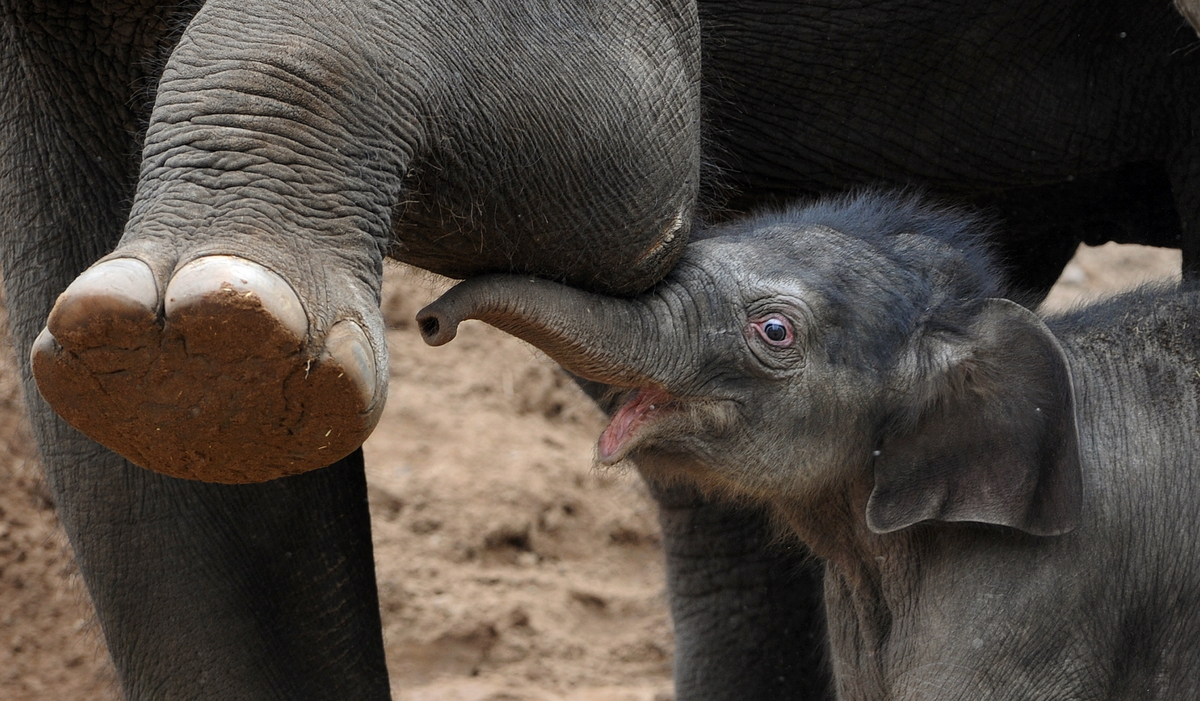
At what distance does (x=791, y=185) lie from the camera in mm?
2740

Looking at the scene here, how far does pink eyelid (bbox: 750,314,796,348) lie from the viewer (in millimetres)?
1996

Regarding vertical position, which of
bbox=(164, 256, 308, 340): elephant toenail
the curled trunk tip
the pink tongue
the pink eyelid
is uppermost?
bbox=(164, 256, 308, 340): elephant toenail

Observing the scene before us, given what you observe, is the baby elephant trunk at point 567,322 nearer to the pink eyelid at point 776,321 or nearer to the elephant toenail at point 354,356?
the pink eyelid at point 776,321

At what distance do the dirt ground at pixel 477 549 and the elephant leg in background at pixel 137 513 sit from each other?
4.54 feet

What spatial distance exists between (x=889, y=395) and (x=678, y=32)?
525 millimetres

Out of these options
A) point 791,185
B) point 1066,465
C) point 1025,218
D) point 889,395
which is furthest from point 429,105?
point 1025,218

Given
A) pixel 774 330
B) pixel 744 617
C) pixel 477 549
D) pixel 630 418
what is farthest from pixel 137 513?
pixel 477 549

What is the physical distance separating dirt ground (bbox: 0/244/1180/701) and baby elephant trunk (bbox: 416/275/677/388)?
225 centimetres

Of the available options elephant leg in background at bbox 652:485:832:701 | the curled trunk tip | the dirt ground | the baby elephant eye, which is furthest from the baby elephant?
the dirt ground

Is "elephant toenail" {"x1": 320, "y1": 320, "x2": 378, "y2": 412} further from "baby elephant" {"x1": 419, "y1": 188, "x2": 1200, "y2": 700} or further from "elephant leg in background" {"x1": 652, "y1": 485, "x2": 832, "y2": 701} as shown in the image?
"elephant leg in background" {"x1": 652, "y1": 485, "x2": 832, "y2": 701}

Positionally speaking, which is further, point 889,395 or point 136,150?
point 136,150

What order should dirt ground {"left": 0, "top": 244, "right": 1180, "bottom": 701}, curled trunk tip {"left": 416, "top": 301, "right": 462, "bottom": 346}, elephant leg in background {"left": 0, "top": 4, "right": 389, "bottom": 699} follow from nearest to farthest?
1. curled trunk tip {"left": 416, "top": 301, "right": 462, "bottom": 346}
2. elephant leg in background {"left": 0, "top": 4, "right": 389, "bottom": 699}
3. dirt ground {"left": 0, "top": 244, "right": 1180, "bottom": 701}

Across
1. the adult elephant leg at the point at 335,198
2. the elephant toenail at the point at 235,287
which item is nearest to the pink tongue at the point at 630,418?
the adult elephant leg at the point at 335,198

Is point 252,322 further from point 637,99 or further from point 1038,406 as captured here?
point 1038,406
